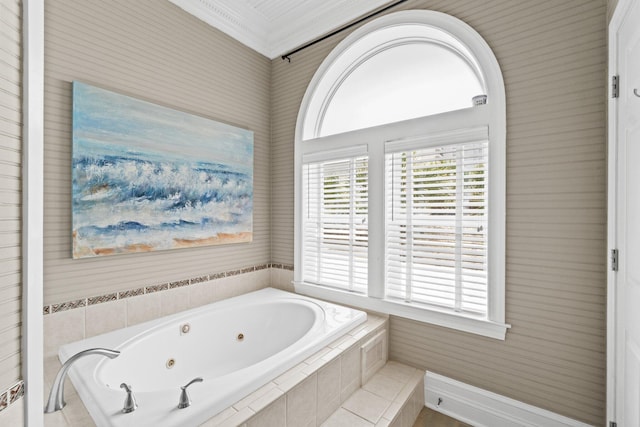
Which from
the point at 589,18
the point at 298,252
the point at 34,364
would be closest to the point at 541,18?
the point at 589,18

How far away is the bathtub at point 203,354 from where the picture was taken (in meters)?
1.19

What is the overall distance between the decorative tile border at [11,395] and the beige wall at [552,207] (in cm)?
206

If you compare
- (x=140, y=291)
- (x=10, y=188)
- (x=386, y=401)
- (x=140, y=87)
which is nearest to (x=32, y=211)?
(x=10, y=188)

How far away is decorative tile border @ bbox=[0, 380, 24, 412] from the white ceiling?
243cm

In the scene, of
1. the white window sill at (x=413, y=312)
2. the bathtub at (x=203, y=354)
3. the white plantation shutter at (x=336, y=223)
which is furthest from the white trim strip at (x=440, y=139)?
the bathtub at (x=203, y=354)

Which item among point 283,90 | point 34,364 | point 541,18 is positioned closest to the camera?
point 34,364

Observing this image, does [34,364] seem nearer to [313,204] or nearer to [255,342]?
[255,342]

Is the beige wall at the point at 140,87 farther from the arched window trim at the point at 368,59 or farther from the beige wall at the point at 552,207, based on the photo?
the beige wall at the point at 552,207

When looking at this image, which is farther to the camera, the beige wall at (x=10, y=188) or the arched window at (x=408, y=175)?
the arched window at (x=408, y=175)

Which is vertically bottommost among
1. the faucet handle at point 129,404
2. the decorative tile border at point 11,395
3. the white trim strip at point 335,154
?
the faucet handle at point 129,404

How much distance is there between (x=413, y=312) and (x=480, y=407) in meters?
0.65

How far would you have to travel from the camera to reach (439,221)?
2.00 metres

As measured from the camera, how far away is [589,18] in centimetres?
156

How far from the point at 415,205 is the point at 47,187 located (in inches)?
85.6
